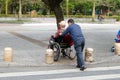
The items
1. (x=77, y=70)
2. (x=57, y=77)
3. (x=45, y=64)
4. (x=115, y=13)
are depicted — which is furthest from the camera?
(x=115, y=13)

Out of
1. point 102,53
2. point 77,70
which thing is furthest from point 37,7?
point 77,70

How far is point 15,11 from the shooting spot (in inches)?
2410

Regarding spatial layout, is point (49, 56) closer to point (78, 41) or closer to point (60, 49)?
point (60, 49)

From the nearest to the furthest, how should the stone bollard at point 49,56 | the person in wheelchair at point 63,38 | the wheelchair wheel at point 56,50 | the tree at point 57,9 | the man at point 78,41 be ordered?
the man at point 78,41 < the stone bollard at point 49,56 < the wheelchair wheel at point 56,50 < the person in wheelchair at point 63,38 < the tree at point 57,9

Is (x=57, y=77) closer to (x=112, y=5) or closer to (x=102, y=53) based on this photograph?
(x=102, y=53)

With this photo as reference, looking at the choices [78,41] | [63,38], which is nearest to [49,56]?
[63,38]

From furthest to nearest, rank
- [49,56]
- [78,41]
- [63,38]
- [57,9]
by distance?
[57,9]
[63,38]
[49,56]
[78,41]

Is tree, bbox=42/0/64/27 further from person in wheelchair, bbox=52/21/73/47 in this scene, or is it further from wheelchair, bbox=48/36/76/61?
person in wheelchair, bbox=52/21/73/47

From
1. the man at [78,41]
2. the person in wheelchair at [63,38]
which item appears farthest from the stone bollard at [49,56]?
the man at [78,41]

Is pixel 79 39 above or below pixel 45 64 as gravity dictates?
above

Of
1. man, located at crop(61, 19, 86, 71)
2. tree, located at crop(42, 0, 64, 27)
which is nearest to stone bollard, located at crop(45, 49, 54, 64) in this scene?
man, located at crop(61, 19, 86, 71)

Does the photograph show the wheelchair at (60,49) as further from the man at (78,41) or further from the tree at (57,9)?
the tree at (57,9)

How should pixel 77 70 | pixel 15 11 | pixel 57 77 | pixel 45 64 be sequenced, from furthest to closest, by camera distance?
pixel 15 11 → pixel 45 64 → pixel 77 70 → pixel 57 77

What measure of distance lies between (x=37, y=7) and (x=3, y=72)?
161ft
